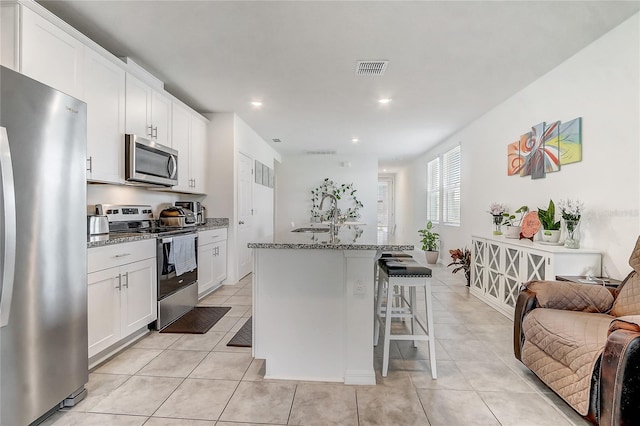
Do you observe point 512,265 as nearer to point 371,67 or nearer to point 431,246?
point 371,67

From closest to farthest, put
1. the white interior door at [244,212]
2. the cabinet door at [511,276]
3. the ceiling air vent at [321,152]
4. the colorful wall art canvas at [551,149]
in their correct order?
the colorful wall art canvas at [551,149] → the cabinet door at [511,276] → the white interior door at [244,212] → the ceiling air vent at [321,152]

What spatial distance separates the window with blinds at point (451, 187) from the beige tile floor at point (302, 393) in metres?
3.57

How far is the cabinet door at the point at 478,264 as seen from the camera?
3984mm

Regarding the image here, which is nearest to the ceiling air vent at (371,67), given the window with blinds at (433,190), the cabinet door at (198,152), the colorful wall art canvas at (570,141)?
the colorful wall art canvas at (570,141)

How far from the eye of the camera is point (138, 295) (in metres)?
2.63

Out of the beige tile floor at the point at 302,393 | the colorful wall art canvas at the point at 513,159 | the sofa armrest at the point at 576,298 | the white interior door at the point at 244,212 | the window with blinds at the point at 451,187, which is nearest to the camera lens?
the beige tile floor at the point at 302,393

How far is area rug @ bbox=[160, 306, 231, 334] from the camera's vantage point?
2.94 meters

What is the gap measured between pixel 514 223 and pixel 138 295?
4149 mm

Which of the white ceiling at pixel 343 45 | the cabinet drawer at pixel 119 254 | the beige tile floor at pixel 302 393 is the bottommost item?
the beige tile floor at pixel 302 393

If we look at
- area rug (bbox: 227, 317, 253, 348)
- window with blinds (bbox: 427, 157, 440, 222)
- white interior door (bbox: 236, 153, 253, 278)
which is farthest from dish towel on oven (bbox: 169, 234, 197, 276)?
window with blinds (bbox: 427, 157, 440, 222)

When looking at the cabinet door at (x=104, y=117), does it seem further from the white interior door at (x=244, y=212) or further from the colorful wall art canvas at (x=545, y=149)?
the colorful wall art canvas at (x=545, y=149)

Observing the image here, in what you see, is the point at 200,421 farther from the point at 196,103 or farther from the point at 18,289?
the point at 196,103

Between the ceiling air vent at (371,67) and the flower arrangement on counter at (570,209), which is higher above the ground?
the ceiling air vent at (371,67)

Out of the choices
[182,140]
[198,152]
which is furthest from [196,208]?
[182,140]
